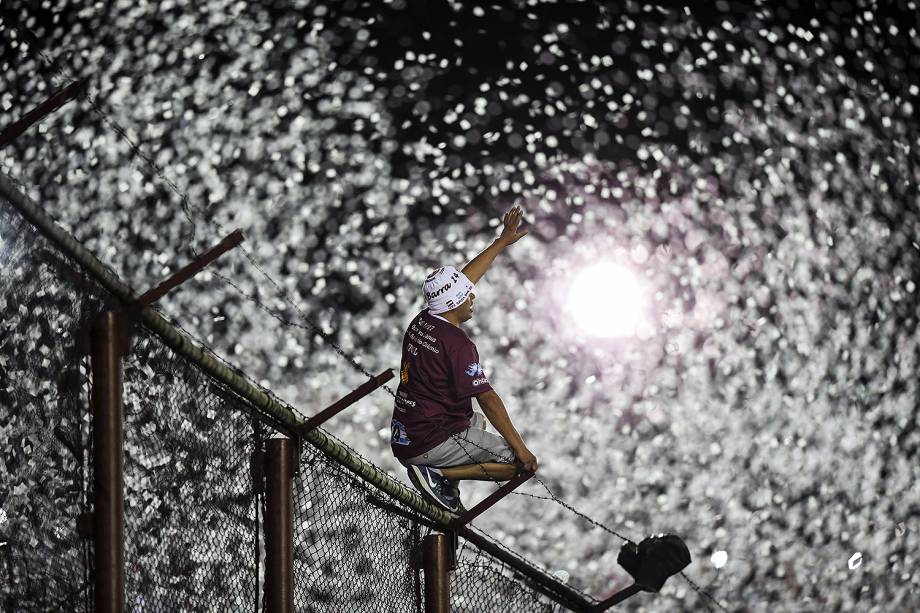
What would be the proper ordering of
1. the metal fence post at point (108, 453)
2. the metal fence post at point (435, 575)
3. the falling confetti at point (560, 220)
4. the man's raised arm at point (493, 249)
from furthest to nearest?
the falling confetti at point (560, 220), the man's raised arm at point (493, 249), the metal fence post at point (435, 575), the metal fence post at point (108, 453)

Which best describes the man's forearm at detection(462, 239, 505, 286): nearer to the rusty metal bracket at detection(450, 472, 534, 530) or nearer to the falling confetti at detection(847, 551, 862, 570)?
the rusty metal bracket at detection(450, 472, 534, 530)

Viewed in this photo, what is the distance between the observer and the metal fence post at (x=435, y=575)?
3.47m

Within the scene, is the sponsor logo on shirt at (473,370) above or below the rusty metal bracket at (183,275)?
below

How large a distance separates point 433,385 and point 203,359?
1495mm

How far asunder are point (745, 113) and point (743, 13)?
45 cm

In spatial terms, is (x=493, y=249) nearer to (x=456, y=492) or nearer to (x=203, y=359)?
(x=456, y=492)

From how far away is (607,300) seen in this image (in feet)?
14.1

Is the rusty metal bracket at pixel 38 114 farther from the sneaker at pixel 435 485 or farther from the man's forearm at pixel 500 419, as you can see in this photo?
the sneaker at pixel 435 485

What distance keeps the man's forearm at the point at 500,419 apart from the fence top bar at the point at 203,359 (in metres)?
0.44

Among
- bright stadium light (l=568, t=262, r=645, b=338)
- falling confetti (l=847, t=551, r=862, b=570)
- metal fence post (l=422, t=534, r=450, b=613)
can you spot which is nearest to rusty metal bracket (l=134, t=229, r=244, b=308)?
metal fence post (l=422, t=534, r=450, b=613)

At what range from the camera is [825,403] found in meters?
4.45

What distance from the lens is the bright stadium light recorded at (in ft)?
14.1

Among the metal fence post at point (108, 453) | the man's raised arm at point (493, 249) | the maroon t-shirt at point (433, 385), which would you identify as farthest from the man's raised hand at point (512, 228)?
the metal fence post at point (108, 453)

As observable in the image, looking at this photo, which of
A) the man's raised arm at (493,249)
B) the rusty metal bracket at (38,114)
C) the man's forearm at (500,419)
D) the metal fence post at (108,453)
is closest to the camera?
the rusty metal bracket at (38,114)
